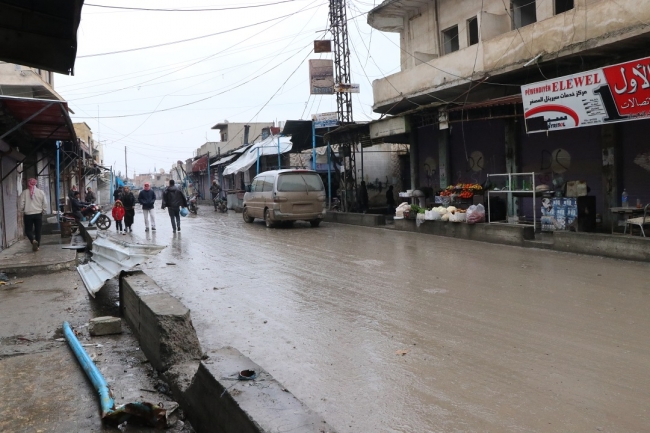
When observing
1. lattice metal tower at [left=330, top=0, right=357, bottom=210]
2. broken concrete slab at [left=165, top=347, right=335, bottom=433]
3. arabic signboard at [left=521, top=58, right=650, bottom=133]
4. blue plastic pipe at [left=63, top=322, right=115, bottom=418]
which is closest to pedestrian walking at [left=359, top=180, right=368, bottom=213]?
lattice metal tower at [left=330, top=0, right=357, bottom=210]

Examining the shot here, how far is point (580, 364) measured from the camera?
4.44m

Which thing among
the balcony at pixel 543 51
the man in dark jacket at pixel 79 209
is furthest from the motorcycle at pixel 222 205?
the balcony at pixel 543 51

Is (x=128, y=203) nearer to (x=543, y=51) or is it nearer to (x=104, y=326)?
(x=104, y=326)

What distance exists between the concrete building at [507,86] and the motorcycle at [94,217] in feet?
33.8

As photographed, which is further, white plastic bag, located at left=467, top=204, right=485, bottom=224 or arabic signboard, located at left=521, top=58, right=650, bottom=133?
white plastic bag, located at left=467, top=204, right=485, bottom=224

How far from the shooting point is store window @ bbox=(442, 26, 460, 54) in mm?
19078

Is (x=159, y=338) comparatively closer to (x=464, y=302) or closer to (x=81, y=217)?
(x=464, y=302)

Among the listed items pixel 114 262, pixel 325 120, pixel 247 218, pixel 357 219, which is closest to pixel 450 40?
pixel 325 120

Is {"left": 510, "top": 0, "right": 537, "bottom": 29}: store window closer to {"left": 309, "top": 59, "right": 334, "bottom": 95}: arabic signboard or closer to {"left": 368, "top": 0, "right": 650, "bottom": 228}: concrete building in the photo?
{"left": 368, "top": 0, "right": 650, "bottom": 228}: concrete building

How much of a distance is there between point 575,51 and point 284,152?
18.6 metres

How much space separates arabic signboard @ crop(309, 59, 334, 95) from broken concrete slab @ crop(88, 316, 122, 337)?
17.8 metres

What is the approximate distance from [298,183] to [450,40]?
316 inches

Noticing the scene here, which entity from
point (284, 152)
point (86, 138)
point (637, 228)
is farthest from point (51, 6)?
point (86, 138)

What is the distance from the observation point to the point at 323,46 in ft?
70.3
